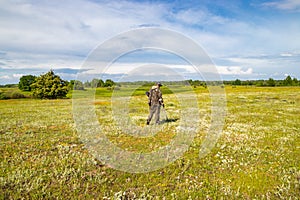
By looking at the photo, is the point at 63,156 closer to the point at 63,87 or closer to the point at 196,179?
the point at 196,179

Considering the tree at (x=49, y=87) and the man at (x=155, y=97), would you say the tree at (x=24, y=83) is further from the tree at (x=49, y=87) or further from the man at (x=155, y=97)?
the man at (x=155, y=97)

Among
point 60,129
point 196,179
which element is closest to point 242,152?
point 196,179

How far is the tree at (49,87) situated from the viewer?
8069cm

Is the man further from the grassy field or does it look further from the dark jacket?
the grassy field

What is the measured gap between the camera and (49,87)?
8162 centimetres

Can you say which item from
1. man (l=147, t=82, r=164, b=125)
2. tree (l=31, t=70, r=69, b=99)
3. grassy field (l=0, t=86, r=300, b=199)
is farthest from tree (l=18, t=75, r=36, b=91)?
Answer: grassy field (l=0, t=86, r=300, b=199)

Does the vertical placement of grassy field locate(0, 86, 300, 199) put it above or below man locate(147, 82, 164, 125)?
below

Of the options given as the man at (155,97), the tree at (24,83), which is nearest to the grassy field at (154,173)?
the man at (155,97)

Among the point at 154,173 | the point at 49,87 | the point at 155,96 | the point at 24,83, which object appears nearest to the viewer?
the point at 154,173

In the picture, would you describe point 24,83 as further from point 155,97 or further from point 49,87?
point 155,97

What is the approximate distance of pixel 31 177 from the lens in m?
8.41

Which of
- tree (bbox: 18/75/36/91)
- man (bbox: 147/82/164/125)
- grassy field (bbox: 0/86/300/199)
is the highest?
tree (bbox: 18/75/36/91)

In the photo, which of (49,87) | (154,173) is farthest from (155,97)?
(49,87)

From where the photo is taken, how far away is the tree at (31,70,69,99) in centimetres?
8069
